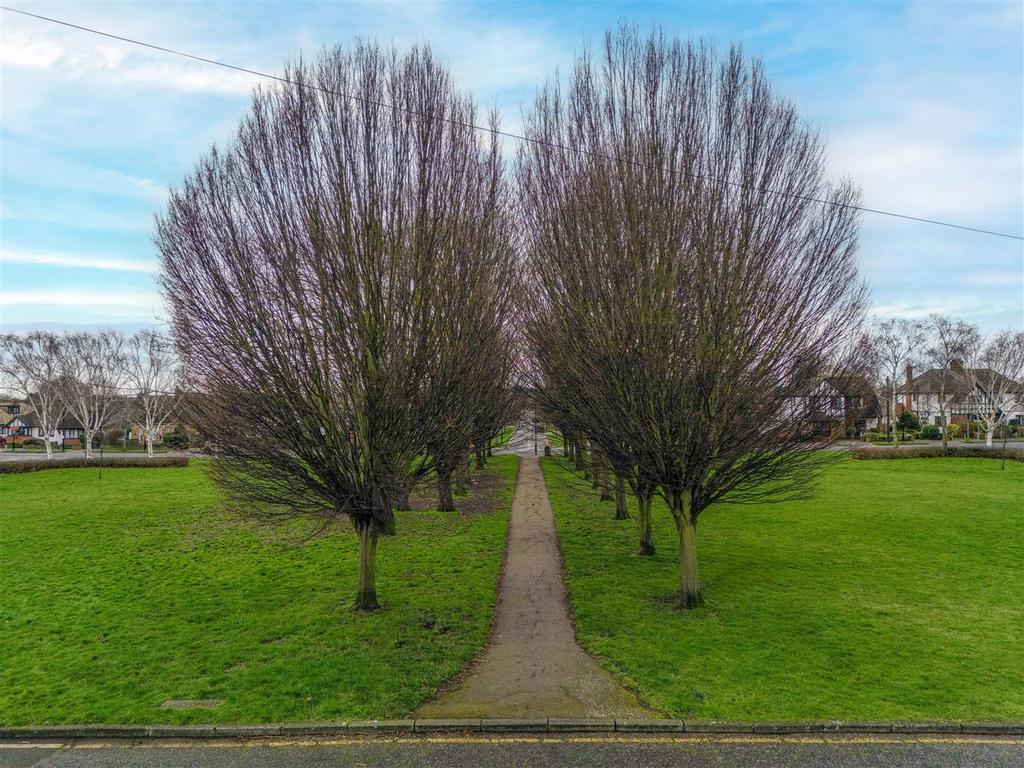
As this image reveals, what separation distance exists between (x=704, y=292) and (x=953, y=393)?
187 feet

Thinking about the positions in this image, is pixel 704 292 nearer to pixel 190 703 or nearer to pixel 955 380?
pixel 190 703

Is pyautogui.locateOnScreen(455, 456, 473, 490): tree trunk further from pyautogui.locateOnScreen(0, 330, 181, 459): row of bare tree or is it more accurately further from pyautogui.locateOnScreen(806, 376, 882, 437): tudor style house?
pyautogui.locateOnScreen(0, 330, 181, 459): row of bare tree

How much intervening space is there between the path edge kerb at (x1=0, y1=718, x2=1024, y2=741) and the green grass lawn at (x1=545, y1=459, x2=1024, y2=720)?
0.73 feet

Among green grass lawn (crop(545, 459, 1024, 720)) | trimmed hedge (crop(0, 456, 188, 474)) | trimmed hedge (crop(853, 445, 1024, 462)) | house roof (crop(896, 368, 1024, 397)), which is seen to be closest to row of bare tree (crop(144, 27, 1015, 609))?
green grass lawn (crop(545, 459, 1024, 720))

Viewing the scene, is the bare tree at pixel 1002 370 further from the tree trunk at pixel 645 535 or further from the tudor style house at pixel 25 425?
the tudor style house at pixel 25 425

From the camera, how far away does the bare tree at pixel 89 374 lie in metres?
47.0

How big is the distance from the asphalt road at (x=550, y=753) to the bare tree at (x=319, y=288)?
425cm

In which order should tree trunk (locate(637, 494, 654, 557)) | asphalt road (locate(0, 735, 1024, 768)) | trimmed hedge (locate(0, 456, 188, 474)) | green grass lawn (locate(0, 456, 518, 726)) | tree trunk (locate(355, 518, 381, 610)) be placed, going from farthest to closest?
trimmed hedge (locate(0, 456, 188, 474)) → tree trunk (locate(637, 494, 654, 557)) → tree trunk (locate(355, 518, 381, 610)) → green grass lawn (locate(0, 456, 518, 726)) → asphalt road (locate(0, 735, 1024, 768))

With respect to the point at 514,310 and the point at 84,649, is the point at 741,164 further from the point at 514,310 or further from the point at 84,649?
the point at 84,649

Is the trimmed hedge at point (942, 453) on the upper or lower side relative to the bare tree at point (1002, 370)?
→ lower

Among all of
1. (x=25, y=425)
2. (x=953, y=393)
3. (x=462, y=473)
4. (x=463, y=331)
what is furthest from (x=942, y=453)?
(x=25, y=425)

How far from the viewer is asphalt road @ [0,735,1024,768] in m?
6.58

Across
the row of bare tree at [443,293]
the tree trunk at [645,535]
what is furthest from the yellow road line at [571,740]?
the tree trunk at [645,535]

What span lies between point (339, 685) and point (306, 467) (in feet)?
12.4
